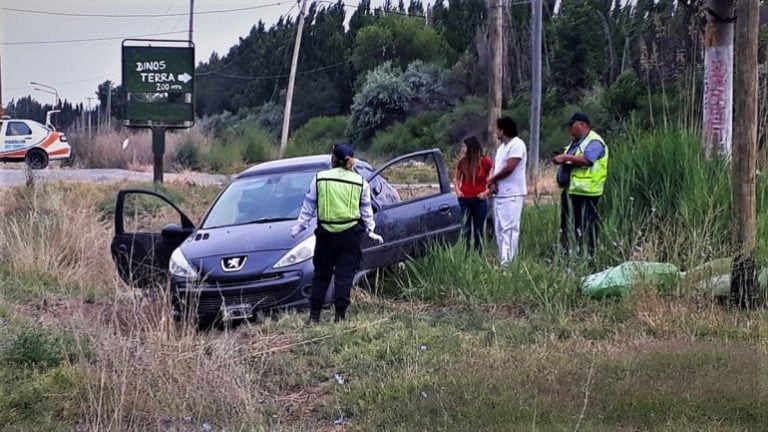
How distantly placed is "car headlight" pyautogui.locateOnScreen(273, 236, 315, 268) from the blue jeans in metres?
2.58

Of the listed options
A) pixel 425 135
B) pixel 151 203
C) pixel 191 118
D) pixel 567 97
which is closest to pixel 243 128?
pixel 425 135

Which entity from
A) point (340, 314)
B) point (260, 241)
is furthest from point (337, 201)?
point (260, 241)

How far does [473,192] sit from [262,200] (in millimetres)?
2421

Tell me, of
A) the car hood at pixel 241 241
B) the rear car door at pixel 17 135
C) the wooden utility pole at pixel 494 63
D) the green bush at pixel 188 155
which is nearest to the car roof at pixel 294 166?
the car hood at pixel 241 241

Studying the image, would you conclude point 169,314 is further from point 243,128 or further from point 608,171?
point 243,128

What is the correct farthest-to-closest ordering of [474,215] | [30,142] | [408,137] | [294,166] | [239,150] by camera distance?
[408,137], [239,150], [30,142], [474,215], [294,166]

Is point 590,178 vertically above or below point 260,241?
above

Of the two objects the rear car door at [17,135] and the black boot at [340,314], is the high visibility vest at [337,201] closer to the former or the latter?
the black boot at [340,314]

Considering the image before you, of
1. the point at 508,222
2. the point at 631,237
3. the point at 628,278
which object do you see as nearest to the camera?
the point at 628,278

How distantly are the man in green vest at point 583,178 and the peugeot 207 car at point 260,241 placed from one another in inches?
48.6

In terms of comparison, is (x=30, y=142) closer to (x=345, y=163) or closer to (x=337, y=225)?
(x=345, y=163)

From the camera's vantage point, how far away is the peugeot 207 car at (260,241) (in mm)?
8250

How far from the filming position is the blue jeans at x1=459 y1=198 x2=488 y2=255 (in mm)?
10617

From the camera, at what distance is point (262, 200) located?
966cm
